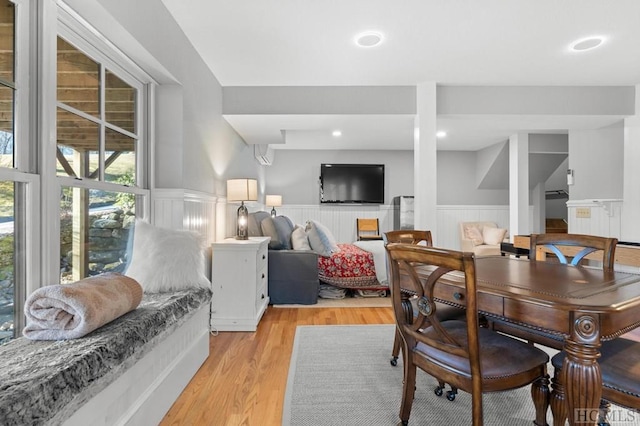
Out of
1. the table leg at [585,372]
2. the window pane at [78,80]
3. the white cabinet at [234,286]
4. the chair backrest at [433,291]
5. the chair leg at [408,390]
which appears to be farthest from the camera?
the white cabinet at [234,286]

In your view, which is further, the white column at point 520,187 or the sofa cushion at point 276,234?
the white column at point 520,187

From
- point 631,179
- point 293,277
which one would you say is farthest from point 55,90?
point 631,179

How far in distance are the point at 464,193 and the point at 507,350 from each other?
578 centimetres

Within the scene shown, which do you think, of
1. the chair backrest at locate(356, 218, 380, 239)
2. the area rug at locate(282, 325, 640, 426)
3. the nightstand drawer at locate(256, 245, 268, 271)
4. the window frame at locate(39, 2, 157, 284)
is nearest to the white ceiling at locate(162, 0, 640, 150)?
the window frame at locate(39, 2, 157, 284)

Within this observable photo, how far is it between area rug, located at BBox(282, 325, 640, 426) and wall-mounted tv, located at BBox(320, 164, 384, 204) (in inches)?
163

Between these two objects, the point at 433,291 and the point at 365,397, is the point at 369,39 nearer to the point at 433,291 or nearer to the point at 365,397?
the point at 433,291

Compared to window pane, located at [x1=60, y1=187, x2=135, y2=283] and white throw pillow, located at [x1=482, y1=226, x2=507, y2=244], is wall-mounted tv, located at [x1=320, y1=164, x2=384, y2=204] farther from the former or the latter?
window pane, located at [x1=60, y1=187, x2=135, y2=283]

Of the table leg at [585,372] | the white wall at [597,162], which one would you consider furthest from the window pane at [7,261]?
the white wall at [597,162]

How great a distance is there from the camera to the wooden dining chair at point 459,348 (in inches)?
45.4

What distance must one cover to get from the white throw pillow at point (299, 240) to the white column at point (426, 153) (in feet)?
4.27

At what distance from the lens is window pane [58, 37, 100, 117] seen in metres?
1.53

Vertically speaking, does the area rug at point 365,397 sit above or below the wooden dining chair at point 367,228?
below

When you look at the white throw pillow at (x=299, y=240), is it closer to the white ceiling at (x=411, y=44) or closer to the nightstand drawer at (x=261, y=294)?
the nightstand drawer at (x=261, y=294)

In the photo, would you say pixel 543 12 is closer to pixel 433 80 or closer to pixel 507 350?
pixel 433 80
